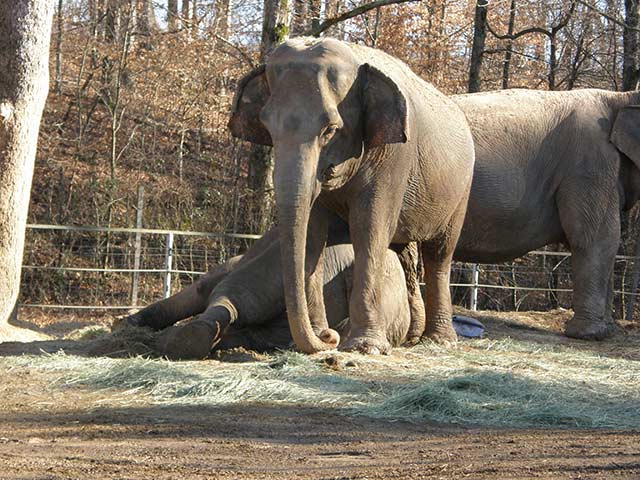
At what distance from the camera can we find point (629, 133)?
13195 mm

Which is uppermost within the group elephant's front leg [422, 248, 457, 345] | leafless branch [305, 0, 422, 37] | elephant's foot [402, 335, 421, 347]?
leafless branch [305, 0, 422, 37]

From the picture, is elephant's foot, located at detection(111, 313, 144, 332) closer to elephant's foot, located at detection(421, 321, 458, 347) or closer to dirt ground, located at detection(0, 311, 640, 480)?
elephant's foot, located at detection(421, 321, 458, 347)

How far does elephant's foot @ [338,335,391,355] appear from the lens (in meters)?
8.70

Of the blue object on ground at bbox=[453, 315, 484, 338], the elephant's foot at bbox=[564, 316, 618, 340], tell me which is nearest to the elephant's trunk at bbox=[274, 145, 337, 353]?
the blue object on ground at bbox=[453, 315, 484, 338]

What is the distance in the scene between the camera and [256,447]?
17.2 ft

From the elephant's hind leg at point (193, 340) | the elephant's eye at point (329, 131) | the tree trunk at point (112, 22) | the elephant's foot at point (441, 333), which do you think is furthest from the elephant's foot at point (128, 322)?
the tree trunk at point (112, 22)

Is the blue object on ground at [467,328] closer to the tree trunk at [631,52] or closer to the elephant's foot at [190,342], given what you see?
the elephant's foot at [190,342]

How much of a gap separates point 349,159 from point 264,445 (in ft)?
12.6

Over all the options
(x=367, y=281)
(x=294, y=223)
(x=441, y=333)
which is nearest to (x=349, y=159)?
(x=367, y=281)

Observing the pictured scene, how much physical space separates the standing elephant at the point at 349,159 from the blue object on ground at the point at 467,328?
1912 mm

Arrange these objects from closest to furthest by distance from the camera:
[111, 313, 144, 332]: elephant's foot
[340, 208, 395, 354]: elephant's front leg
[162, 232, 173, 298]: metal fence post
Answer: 1. [340, 208, 395, 354]: elephant's front leg
2. [111, 313, 144, 332]: elephant's foot
3. [162, 232, 173, 298]: metal fence post

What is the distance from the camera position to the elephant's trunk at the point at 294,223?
7852 mm

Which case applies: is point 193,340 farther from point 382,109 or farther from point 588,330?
point 588,330

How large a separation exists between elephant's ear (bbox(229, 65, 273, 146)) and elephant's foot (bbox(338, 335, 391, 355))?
72.5 inches
